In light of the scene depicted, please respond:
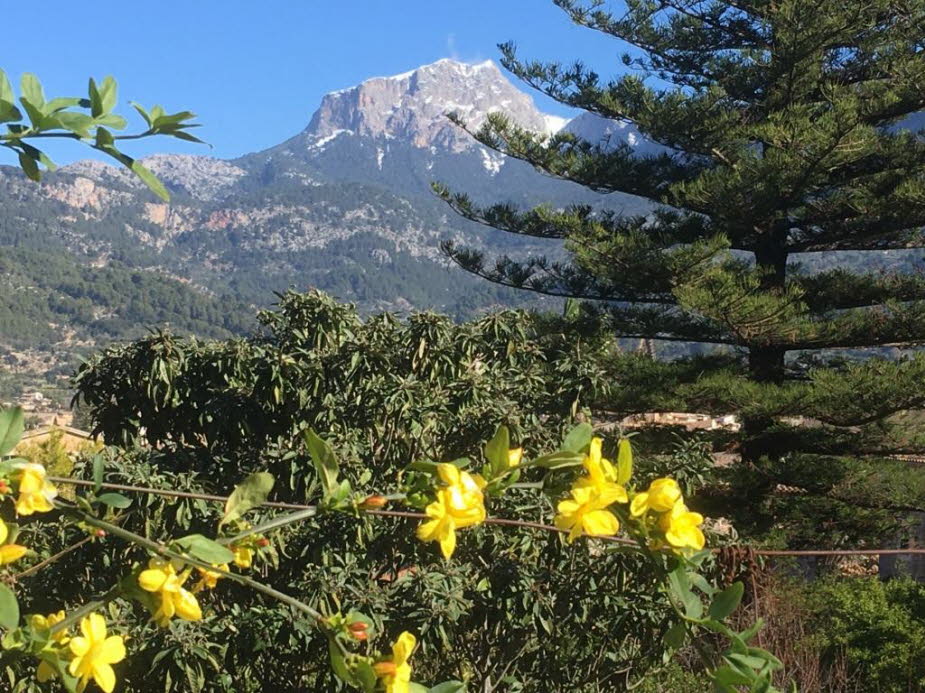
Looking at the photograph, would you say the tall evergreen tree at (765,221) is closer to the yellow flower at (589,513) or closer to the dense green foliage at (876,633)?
the dense green foliage at (876,633)

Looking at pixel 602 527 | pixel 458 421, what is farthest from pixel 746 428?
pixel 602 527

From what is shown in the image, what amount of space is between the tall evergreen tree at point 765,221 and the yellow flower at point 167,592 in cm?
585

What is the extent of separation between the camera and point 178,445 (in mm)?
3609

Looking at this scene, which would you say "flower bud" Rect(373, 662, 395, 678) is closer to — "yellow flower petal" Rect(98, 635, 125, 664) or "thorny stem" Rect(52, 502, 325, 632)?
"thorny stem" Rect(52, 502, 325, 632)

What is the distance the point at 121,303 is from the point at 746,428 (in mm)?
97553

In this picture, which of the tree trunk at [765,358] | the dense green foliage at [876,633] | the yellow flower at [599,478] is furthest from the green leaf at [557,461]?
the tree trunk at [765,358]

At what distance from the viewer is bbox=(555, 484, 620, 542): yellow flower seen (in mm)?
629

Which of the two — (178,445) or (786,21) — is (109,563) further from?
(786,21)

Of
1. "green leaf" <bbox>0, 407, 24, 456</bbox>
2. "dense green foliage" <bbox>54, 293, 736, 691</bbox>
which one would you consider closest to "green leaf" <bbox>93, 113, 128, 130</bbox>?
"green leaf" <bbox>0, 407, 24, 456</bbox>

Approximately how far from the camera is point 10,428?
2.14 ft

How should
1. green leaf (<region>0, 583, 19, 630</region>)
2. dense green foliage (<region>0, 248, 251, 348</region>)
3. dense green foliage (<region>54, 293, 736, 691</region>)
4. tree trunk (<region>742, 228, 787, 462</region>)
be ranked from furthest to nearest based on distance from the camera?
dense green foliage (<region>0, 248, 251, 348</region>)
tree trunk (<region>742, 228, 787, 462</region>)
dense green foliage (<region>54, 293, 736, 691</region>)
green leaf (<region>0, 583, 19, 630</region>)

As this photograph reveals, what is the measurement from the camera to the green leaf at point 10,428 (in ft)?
2.08

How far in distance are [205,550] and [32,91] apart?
35 cm

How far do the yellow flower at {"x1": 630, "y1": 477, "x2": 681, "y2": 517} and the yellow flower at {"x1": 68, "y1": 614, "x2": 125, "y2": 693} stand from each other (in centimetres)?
36
